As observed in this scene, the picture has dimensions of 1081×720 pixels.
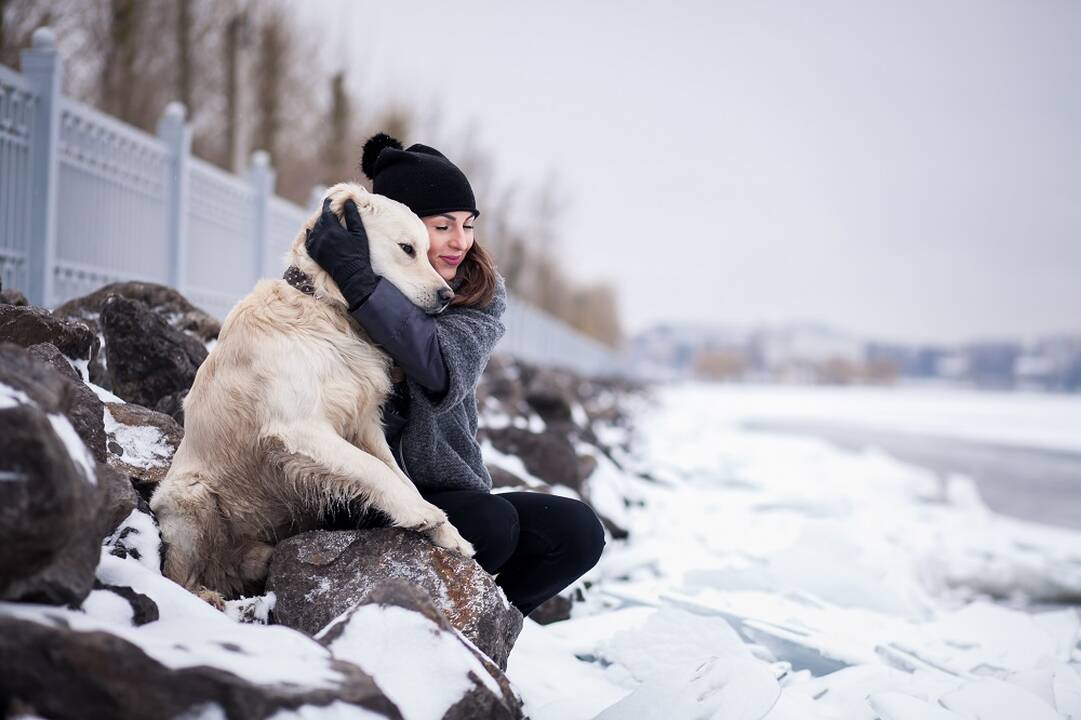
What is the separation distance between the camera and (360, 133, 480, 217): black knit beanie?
119 inches

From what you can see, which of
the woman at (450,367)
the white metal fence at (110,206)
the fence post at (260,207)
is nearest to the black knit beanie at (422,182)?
the woman at (450,367)

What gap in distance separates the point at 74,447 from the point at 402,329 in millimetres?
1039

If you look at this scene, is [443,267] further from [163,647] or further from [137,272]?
[137,272]

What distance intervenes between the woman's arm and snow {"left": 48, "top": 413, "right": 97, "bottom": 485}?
3.09 ft

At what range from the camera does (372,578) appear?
8.64 feet

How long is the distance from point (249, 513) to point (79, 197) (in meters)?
4.83

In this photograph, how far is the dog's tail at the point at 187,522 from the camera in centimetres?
265

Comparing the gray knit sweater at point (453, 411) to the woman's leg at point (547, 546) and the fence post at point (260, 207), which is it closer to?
the woman's leg at point (547, 546)

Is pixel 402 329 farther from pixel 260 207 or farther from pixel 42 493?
pixel 260 207

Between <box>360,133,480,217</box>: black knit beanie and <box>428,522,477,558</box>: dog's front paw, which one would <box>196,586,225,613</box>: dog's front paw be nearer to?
<box>428,522,477,558</box>: dog's front paw

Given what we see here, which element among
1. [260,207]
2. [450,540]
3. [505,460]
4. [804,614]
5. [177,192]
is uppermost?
[177,192]

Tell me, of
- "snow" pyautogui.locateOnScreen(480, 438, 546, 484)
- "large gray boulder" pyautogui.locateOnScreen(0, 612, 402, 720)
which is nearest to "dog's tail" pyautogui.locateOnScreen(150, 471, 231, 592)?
"large gray boulder" pyautogui.locateOnScreen(0, 612, 402, 720)

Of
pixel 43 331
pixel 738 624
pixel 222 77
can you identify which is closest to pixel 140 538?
pixel 43 331

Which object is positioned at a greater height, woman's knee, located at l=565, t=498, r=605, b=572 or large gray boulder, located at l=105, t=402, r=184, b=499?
large gray boulder, located at l=105, t=402, r=184, b=499
